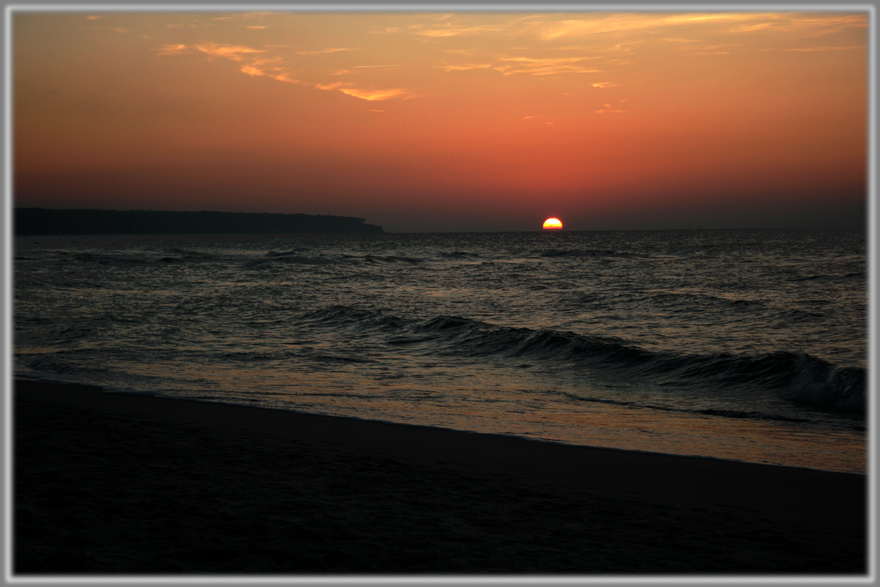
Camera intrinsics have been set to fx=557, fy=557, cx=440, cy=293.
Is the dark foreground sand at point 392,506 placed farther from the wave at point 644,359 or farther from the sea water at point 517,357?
the wave at point 644,359

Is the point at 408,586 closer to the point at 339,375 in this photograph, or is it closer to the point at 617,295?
the point at 339,375

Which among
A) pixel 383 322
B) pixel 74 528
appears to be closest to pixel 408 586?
pixel 74 528

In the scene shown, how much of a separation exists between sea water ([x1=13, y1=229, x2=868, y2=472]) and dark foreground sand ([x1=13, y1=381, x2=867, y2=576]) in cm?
113

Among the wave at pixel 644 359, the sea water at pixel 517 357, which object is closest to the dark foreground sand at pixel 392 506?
the sea water at pixel 517 357

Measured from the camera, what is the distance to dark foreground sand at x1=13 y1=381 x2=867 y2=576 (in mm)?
3580

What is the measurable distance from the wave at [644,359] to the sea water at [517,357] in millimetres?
49

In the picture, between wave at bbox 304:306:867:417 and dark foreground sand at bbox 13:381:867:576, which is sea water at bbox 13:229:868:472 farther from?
dark foreground sand at bbox 13:381:867:576

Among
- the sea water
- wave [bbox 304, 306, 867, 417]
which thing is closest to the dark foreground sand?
the sea water

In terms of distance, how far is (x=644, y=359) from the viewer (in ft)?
40.4

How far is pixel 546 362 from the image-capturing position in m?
12.7

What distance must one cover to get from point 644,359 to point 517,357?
2843 mm

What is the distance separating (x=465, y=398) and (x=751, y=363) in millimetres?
6060

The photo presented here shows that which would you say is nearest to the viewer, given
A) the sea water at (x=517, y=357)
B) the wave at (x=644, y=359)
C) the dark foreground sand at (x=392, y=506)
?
the dark foreground sand at (x=392, y=506)

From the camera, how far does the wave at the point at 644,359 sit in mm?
9656
